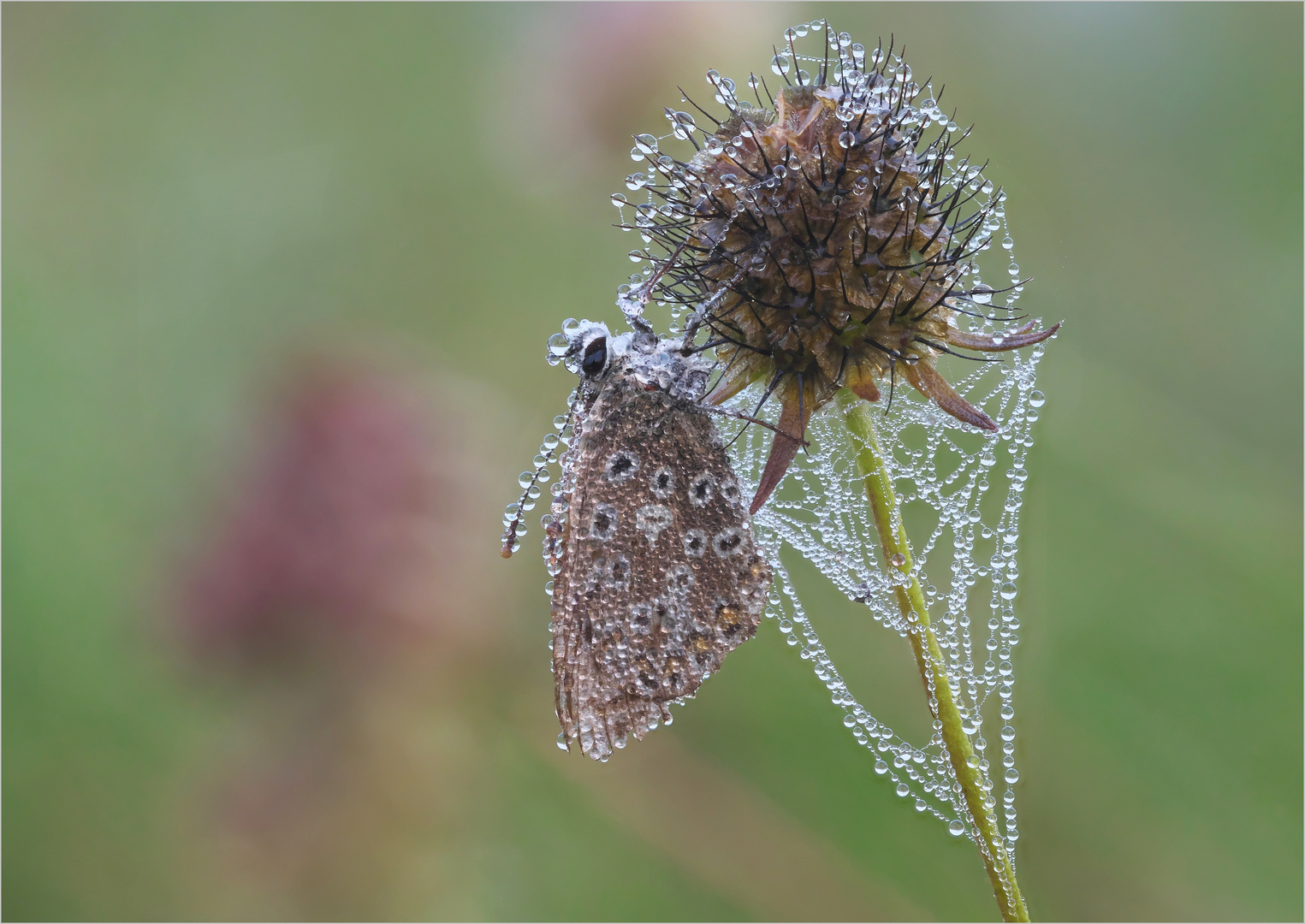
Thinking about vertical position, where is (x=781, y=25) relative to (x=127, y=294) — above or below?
below

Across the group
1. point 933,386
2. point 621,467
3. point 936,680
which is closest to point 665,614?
point 621,467

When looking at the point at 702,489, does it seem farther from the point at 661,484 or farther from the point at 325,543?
the point at 325,543

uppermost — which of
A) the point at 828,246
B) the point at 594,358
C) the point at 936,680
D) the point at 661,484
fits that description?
the point at 594,358

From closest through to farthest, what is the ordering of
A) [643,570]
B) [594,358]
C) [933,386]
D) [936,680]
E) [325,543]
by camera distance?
[936,680] → [933,386] → [643,570] → [594,358] → [325,543]

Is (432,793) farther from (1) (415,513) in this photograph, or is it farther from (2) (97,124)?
(2) (97,124)

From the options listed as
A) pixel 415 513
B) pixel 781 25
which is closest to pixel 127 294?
pixel 415 513

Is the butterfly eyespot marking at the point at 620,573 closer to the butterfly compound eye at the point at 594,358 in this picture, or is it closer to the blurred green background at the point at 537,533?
the butterfly compound eye at the point at 594,358

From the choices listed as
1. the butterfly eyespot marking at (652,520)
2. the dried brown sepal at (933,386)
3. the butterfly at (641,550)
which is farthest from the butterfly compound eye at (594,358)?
the dried brown sepal at (933,386)
